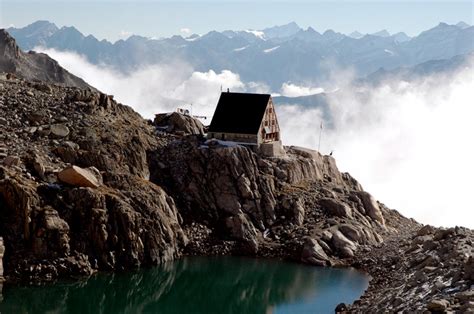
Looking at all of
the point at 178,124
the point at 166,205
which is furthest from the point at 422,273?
the point at 178,124

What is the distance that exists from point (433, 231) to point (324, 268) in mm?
19260

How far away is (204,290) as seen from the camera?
284 feet

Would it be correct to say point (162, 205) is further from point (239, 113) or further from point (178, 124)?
point (178, 124)

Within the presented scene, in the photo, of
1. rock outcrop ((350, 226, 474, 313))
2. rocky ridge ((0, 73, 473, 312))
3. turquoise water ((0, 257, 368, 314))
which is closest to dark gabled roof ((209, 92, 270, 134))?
rocky ridge ((0, 73, 473, 312))

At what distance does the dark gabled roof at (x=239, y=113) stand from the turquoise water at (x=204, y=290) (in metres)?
25.3

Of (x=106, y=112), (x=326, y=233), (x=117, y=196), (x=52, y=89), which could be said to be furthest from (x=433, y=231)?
(x=52, y=89)

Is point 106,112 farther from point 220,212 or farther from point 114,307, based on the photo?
point 114,307

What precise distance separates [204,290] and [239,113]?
37.2 metres

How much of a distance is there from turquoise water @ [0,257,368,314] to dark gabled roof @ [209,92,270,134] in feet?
82.9

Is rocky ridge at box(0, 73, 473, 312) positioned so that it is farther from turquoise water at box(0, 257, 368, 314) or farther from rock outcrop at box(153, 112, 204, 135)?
rock outcrop at box(153, 112, 204, 135)

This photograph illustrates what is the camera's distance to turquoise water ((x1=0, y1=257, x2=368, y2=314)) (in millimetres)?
75875

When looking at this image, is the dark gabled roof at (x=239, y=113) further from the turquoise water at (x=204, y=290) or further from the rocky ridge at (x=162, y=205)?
the turquoise water at (x=204, y=290)

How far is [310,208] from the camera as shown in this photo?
348 feet

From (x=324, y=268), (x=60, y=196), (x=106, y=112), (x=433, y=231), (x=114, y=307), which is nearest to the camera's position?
(x=114, y=307)
